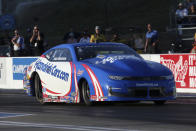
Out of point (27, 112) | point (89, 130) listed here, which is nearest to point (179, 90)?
point (27, 112)

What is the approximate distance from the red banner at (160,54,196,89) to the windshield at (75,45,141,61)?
3551 millimetres

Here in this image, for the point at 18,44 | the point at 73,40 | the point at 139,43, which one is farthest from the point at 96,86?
the point at 73,40

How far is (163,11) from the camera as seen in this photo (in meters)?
73.9

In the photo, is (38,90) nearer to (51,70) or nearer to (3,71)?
(51,70)

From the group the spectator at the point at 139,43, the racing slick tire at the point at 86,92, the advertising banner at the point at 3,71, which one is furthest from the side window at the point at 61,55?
the spectator at the point at 139,43

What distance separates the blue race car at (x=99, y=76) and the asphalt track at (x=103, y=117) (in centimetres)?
27

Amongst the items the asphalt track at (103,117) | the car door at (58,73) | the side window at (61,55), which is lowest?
the asphalt track at (103,117)

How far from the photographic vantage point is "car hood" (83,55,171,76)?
13.3 metres

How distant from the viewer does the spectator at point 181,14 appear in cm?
2973

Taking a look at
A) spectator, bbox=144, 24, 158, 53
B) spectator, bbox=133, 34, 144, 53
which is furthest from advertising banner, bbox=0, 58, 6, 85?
spectator, bbox=133, 34, 144, 53

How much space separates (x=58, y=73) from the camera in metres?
14.7

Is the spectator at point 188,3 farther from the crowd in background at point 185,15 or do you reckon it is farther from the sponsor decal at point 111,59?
the sponsor decal at point 111,59

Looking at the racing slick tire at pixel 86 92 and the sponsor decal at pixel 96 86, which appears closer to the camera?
the sponsor decal at pixel 96 86

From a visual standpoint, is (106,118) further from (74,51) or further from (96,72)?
(74,51)
